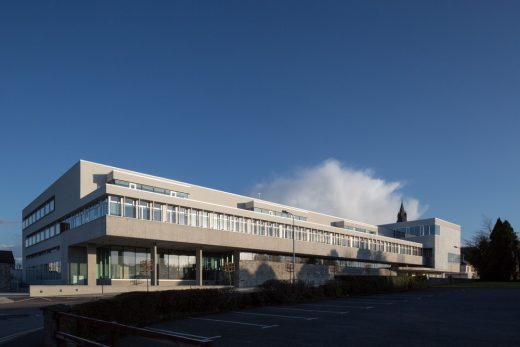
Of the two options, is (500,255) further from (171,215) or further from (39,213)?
(39,213)

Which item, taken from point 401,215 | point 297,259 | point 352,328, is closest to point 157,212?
point 297,259

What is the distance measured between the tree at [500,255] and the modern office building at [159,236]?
21.2m

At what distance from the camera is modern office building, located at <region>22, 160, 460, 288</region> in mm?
45094

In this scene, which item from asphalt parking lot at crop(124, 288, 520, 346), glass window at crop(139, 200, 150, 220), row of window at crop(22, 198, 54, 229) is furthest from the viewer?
row of window at crop(22, 198, 54, 229)

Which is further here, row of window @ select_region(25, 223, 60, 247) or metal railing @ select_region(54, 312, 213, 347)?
row of window @ select_region(25, 223, 60, 247)

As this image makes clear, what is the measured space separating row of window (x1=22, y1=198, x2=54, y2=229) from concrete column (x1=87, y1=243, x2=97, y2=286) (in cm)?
1509

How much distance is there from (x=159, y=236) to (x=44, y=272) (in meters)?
25.4

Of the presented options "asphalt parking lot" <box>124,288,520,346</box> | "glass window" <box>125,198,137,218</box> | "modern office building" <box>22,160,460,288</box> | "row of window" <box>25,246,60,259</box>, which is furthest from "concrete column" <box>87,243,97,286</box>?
"asphalt parking lot" <box>124,288,520,346</box>

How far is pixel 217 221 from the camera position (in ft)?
182

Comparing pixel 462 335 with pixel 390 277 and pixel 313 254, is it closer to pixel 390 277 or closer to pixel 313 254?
pixel 390 277

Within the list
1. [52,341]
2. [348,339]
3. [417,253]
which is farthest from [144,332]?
[417,253]

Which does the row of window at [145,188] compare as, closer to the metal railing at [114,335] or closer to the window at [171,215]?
the window at [171,215]

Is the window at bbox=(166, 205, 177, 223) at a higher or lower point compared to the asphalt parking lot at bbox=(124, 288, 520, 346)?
higher

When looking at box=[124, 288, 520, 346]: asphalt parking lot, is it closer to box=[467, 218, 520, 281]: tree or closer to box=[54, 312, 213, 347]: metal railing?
box=[54, 312, 213, 347]: metal railing
